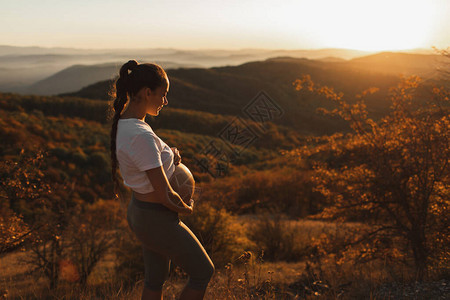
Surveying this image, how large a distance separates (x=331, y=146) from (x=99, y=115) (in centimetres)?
3175

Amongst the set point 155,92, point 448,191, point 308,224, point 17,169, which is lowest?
point 308,224

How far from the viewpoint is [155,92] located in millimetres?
2076

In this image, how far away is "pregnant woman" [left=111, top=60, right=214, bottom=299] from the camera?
1884 mm

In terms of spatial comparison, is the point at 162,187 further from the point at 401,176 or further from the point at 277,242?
the point at 277,242

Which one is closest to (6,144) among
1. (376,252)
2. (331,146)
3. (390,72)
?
(331,146)

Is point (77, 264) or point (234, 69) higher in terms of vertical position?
point (234, 69)

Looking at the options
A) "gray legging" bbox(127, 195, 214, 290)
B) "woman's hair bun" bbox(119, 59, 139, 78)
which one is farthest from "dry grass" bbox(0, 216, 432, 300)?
"woman's hair bun" bbox(119, 59, 139, 78)

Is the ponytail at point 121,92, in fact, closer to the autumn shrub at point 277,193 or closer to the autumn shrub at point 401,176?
the autumn shrub at point 401,176

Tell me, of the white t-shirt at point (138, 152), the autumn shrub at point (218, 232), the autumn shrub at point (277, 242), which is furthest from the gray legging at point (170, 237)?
the autumn shrub at point (277, 242)

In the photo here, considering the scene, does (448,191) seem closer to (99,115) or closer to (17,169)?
(17,169)

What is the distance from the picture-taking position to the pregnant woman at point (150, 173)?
1884 mm

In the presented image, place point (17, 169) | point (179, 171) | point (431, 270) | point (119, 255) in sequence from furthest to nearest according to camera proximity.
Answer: point (119, 255) → point (431, 270) → point (17, 169) → point (179, 171)

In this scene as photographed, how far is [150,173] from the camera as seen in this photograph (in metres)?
1.87

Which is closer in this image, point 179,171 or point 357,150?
point 179,171
